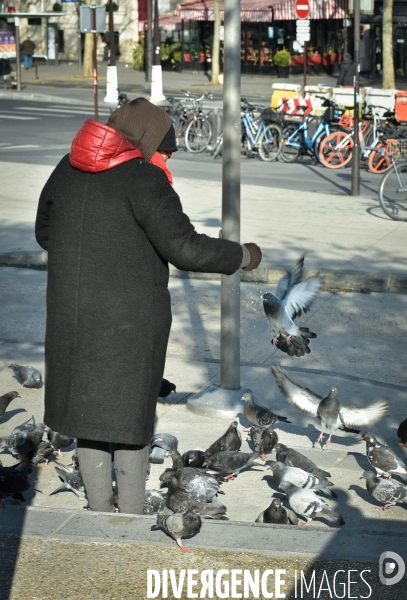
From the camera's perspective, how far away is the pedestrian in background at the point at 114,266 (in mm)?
3502

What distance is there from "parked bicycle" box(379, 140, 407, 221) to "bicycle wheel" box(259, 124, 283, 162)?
6.83 metres

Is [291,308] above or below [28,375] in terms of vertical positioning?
above

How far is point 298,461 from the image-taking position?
186 inches

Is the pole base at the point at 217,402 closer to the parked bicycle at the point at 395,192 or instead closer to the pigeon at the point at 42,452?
the pigeon at the point at 42,452

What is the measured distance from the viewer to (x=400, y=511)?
446cm

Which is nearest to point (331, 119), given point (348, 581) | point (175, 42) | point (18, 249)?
point (18, 249)

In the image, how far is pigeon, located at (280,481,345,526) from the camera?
13.8ft

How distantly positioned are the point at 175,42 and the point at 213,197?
39.0m

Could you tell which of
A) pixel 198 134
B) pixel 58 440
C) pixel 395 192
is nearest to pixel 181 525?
pixel 58 440

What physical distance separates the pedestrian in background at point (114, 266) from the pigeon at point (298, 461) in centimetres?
120

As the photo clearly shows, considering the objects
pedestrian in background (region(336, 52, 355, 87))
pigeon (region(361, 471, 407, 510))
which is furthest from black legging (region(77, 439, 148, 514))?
pedestrian in background (region(336, 52, 355, 87))

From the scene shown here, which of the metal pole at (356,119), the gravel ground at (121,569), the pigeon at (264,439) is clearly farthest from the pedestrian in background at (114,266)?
the metal pole at (356,119)

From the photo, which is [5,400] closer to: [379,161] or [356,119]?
[356,119]

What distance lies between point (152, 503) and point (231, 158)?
92.4 inches
